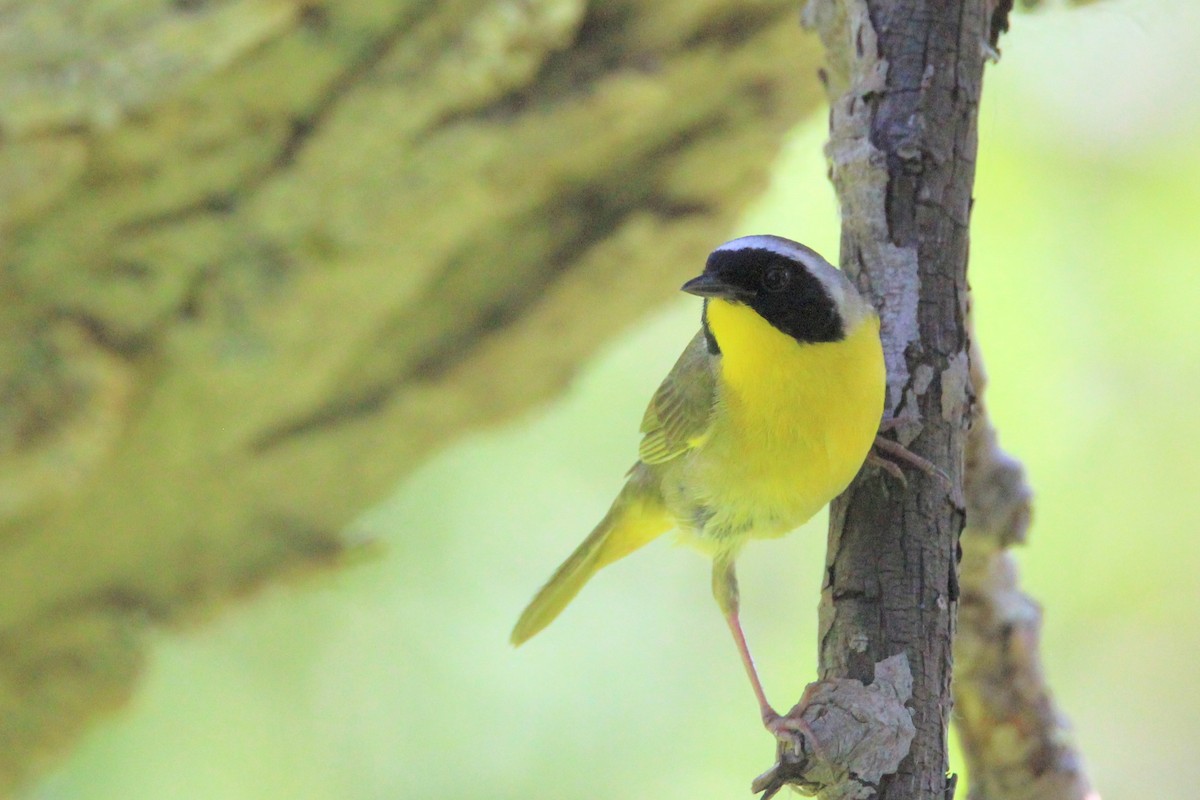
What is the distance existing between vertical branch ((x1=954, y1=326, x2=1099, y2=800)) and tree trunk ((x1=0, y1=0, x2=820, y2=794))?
1668 mm

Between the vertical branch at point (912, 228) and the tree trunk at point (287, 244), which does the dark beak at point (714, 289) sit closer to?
the vertical branch at point (912, 228)

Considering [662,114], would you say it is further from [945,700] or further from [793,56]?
[945,700]

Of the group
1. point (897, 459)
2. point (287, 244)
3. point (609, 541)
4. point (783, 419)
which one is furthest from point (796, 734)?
point (287, 244)

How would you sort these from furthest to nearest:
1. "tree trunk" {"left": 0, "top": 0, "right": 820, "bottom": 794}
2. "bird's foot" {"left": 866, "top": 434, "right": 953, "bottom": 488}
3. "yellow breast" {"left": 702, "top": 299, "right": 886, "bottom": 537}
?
"tree trunk" {"left": 0, "top": 0, "right": 820, "bottom": 794} → "yellow breast" {"left": 702, "top": 299, "right": 886, "bottom": 537} → "bird's foot" {"left": 866, "top": 434, "right": 953, "bottom": 488}

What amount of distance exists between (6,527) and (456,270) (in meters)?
1.78

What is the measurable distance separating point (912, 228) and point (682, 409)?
79cm

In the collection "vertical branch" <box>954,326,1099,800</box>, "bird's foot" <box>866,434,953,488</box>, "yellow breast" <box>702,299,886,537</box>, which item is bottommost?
"vertical branch" <box>954,326,1099,800</box>

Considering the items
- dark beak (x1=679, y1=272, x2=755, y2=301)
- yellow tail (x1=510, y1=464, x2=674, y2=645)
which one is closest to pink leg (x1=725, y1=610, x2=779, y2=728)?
yellow tail (x1=510, y1=464, x2=674, y2=645)

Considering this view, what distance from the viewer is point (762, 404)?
2.65 meters

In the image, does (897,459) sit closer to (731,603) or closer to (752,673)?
(752,673)

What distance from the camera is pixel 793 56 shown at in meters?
3.79

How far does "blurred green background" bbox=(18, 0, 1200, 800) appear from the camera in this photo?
4996mm

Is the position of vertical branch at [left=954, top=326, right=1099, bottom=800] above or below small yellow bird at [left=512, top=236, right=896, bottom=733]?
below

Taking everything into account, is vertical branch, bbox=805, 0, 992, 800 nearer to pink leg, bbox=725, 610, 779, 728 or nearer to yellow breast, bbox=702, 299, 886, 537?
yellow breast, bbox=702, 299, 886, 537
